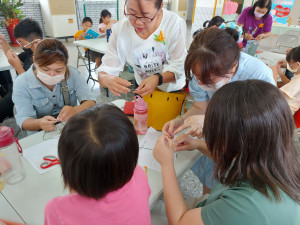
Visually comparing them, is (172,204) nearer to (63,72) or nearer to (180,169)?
(180,169)

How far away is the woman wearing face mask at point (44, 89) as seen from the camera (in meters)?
1.32

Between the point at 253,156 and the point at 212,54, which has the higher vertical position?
the point at 212,54

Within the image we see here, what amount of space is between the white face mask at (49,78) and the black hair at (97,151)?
94 centimetres

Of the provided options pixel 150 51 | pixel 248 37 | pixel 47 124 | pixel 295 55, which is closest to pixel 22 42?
pixel 47 124

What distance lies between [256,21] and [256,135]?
346 centimetres

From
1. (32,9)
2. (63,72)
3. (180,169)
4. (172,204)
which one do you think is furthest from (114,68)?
(32,9)

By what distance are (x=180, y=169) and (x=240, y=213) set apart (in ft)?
1.54

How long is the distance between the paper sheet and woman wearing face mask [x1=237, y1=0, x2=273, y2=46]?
3073 millimetres

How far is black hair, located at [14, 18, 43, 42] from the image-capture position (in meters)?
1.92

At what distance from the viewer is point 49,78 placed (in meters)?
1.39

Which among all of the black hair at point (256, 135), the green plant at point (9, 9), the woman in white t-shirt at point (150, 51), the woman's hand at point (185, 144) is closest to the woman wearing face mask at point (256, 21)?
the woman in white t-shirt at point (150, 51)

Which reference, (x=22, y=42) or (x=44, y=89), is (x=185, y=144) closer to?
(x=44, y=89)

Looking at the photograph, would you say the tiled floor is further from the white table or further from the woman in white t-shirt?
the woman in white t-shirt

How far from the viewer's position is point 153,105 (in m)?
1.38
